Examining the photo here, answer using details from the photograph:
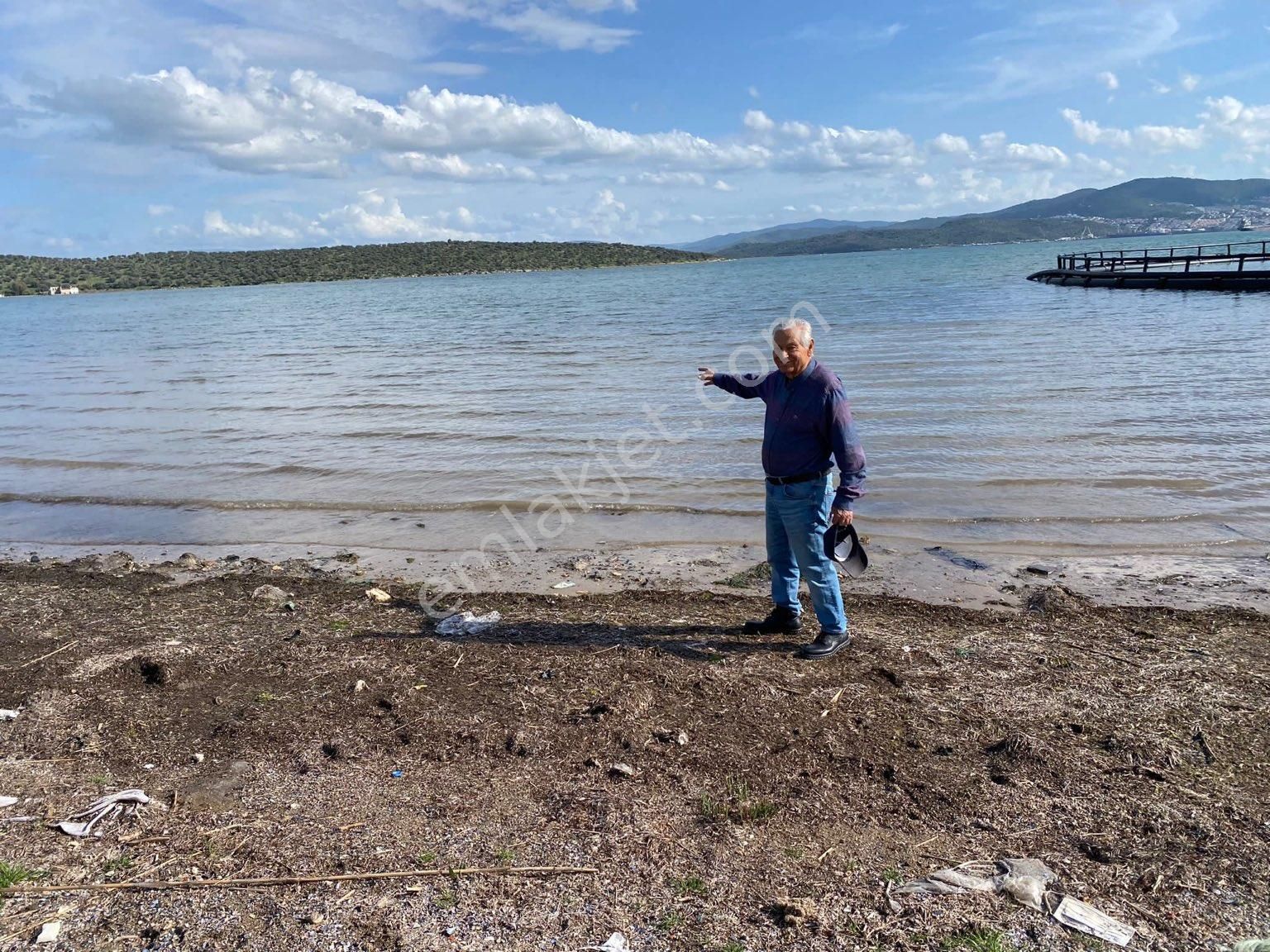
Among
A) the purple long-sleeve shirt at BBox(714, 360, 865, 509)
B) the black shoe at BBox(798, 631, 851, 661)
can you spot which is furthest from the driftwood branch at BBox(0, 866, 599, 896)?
the purple long-sleeve shirt at BBox(714, 360, 865, 509)

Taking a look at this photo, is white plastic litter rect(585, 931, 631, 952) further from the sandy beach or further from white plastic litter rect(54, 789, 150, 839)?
white plastic litter rect(54, 789, 150, 839)

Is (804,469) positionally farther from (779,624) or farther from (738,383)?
(779,624)

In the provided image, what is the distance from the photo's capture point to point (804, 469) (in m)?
5.34

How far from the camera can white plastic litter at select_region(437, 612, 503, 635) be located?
6336 mm

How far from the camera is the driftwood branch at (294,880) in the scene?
3.37 m

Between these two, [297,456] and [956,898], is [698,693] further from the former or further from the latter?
[297,456]

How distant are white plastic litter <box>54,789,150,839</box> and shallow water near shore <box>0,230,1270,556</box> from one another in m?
5.10

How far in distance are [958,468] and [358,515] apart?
752 centimetres

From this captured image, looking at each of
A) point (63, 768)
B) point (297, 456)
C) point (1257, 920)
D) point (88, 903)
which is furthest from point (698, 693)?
point (297, 456)

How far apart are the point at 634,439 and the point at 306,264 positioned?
530 ft

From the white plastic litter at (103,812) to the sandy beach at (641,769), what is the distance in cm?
6

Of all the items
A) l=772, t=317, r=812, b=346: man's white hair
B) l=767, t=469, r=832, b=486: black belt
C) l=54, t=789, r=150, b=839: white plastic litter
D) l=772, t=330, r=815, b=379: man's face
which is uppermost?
l=772, t=317, r=812, b=346: man's white hair

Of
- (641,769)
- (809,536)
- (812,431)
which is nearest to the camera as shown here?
(641,769)

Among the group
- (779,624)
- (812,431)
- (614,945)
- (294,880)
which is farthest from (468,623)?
(614,945)
